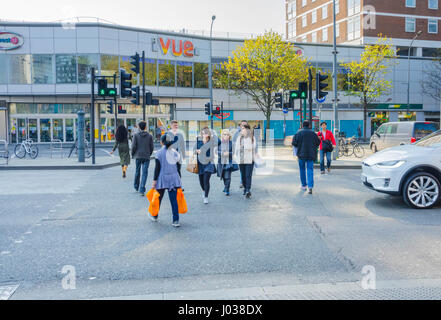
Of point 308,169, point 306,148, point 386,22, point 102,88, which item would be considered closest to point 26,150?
point 102,88

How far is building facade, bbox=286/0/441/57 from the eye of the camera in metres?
48.8

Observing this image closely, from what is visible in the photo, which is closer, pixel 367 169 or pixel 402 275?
pixel 402 275

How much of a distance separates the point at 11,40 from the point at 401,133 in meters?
32.2

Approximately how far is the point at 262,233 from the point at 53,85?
34.6 m

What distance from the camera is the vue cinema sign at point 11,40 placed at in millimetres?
36031

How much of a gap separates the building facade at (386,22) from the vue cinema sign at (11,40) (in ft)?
116

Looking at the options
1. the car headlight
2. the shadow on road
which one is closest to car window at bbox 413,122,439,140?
the shadow on road

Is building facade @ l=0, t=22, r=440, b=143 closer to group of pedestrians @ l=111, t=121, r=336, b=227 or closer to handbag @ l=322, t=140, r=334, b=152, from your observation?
handbag @ l=322, t=140, r=334, b=152

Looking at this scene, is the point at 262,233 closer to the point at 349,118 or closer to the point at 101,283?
the point at 101,283

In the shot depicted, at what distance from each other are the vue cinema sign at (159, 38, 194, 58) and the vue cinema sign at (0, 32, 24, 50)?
1213cm

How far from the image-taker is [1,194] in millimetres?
10289

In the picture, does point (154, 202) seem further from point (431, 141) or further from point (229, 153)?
point (431, 141)

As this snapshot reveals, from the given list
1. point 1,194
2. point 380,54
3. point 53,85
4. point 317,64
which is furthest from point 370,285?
point 317,64

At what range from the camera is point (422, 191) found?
8031 mm
